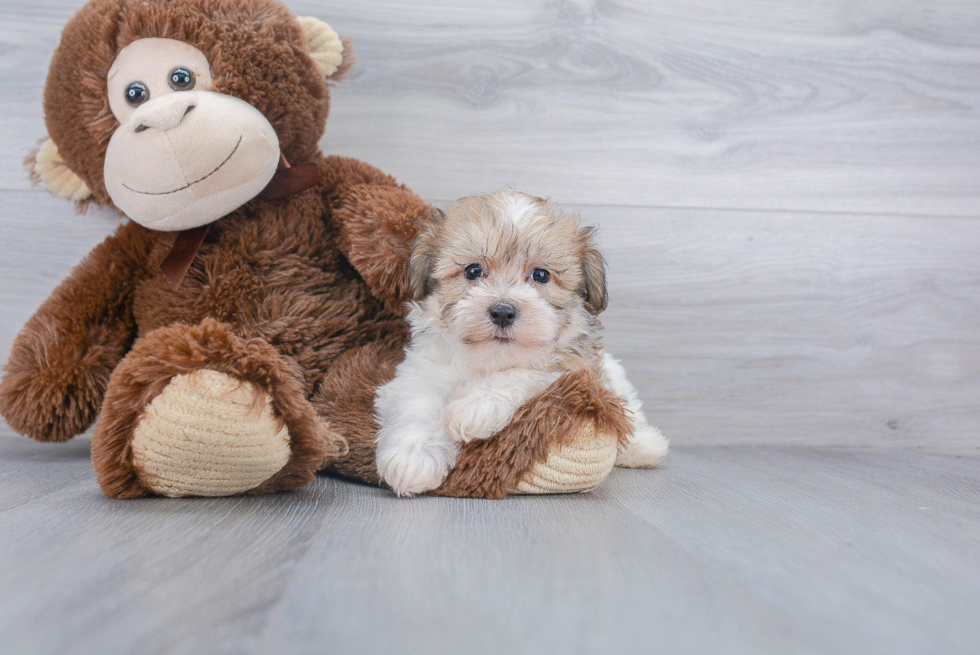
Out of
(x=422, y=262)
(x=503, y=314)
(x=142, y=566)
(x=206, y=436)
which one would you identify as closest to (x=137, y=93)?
(x=422, y=262)

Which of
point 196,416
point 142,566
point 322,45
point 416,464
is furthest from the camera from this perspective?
point 322,45

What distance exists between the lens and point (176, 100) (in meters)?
1.30

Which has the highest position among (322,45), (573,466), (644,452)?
(322,45)

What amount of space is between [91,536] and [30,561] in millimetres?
90

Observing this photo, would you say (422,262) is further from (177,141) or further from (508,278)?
→ (177,141)

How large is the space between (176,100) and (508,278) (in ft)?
2.33

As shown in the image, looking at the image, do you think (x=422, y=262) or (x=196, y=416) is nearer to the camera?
(x=196, y=416)

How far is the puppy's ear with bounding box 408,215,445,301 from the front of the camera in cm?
139

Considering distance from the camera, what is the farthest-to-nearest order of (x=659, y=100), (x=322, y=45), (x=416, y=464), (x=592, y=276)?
(x=659, y=100) < (x=322, y=45) < (x=592, y=276) < (x=416, y=464)

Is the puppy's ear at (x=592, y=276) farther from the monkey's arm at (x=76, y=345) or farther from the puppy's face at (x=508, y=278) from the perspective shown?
the monkey's arm at (x=76, y=345)

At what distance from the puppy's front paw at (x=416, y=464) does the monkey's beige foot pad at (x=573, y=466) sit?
0.44 feet

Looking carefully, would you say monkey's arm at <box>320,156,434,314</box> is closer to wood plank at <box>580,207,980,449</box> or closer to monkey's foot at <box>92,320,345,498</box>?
monkey's foot at <box>92,320,345,498</box>

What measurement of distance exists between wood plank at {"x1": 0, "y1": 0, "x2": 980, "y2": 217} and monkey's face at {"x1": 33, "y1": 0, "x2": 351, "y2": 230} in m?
0.46

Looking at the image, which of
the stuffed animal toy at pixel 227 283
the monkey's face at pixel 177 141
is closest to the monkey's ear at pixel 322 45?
the stuffed animal toy at pixel 227 283
